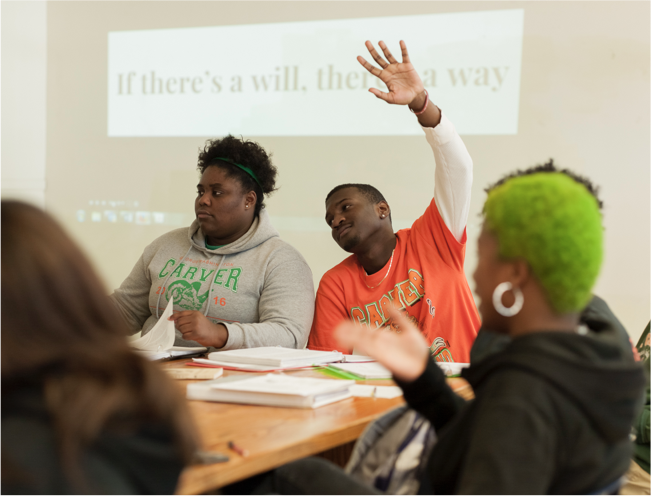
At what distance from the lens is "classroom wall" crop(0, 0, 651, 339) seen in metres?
3.17

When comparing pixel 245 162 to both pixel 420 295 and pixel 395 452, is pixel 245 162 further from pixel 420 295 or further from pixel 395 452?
pixel 395 452

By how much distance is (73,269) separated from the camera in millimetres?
651

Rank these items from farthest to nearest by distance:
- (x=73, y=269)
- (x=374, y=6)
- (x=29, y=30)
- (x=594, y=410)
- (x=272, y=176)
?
(x=29, y=30)
(x=374, y=6)
(x=272, y=176)
(x=594, y=410)
(x=73, y=269)

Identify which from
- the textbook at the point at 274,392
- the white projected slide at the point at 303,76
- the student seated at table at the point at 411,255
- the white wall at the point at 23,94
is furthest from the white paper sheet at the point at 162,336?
the white wall at the point at 23,94

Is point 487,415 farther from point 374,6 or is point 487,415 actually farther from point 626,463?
point 374,6

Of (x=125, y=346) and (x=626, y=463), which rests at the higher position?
(x=125, y=346)

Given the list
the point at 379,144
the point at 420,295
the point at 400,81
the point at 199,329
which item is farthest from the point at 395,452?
the point at 379,144

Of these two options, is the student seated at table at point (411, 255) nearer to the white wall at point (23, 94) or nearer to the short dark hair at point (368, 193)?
the short dark hair at point (368, 193)

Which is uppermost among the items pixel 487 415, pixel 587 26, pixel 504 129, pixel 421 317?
pixel 587 26

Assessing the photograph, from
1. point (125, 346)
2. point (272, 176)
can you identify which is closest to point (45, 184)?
point (272, 176)

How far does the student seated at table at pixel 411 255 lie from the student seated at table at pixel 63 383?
1.58 meters

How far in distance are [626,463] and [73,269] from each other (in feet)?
2.57

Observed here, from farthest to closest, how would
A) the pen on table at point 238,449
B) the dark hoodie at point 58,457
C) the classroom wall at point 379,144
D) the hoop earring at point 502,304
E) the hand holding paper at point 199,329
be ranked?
the classroom wall at point 379,144 → the hand holding paper at point 199,329 → the pen on table at point 238,449 → the hoop earring at point 502,304 → the dark hoodie at point 58,457

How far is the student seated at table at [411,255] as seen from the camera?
215 centimetres
